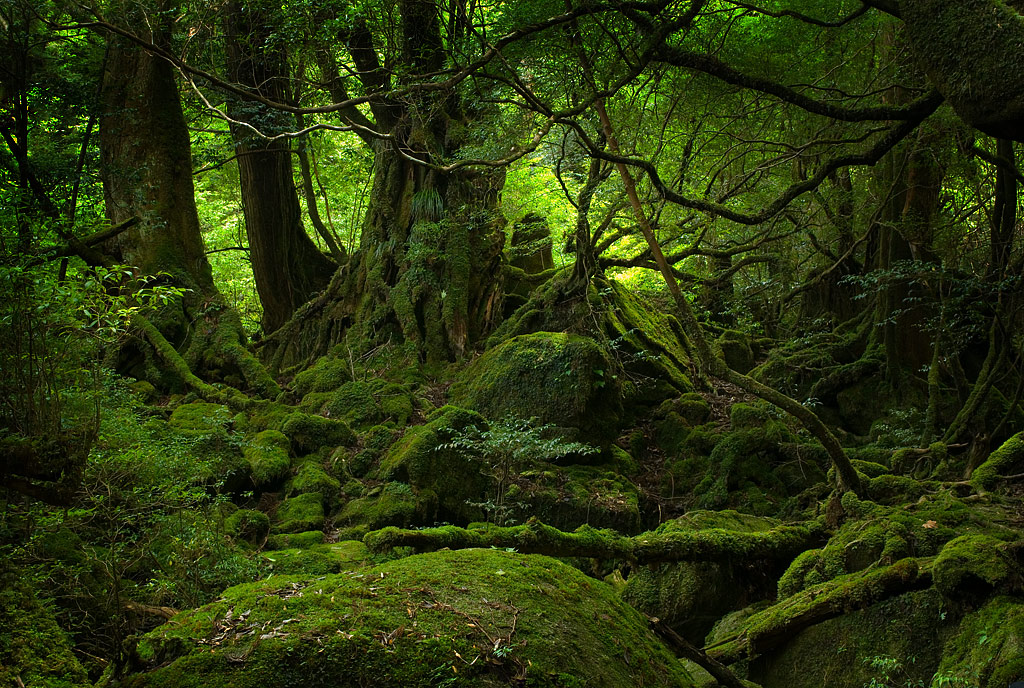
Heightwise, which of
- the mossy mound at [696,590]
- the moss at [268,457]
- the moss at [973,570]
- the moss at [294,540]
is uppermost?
the moss at [268,457]

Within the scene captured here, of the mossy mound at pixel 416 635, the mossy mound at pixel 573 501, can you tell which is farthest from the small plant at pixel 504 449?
the mossy mound at pixel 416 635

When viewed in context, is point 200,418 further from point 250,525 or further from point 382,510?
point 382,510

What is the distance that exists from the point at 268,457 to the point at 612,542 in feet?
14.1

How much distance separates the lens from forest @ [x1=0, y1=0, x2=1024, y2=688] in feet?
10.4

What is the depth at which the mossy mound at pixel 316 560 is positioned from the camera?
518 cm

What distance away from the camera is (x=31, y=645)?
113 inches

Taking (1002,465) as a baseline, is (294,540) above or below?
below

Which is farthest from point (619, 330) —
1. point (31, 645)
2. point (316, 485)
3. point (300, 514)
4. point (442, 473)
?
point (31, 645)

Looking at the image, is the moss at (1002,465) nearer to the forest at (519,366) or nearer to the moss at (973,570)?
the forest at (519,366)

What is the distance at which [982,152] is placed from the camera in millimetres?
6406

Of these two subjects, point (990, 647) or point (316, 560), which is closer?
point (990, 647)

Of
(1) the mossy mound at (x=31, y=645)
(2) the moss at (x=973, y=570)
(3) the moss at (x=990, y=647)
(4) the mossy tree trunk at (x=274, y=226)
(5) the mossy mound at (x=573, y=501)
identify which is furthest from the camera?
(4) the mossy tree trunk at (x=274, y=226)

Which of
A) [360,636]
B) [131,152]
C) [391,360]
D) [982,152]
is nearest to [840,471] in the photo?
[982,152]

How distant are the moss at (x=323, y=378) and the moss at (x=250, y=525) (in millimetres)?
3725
